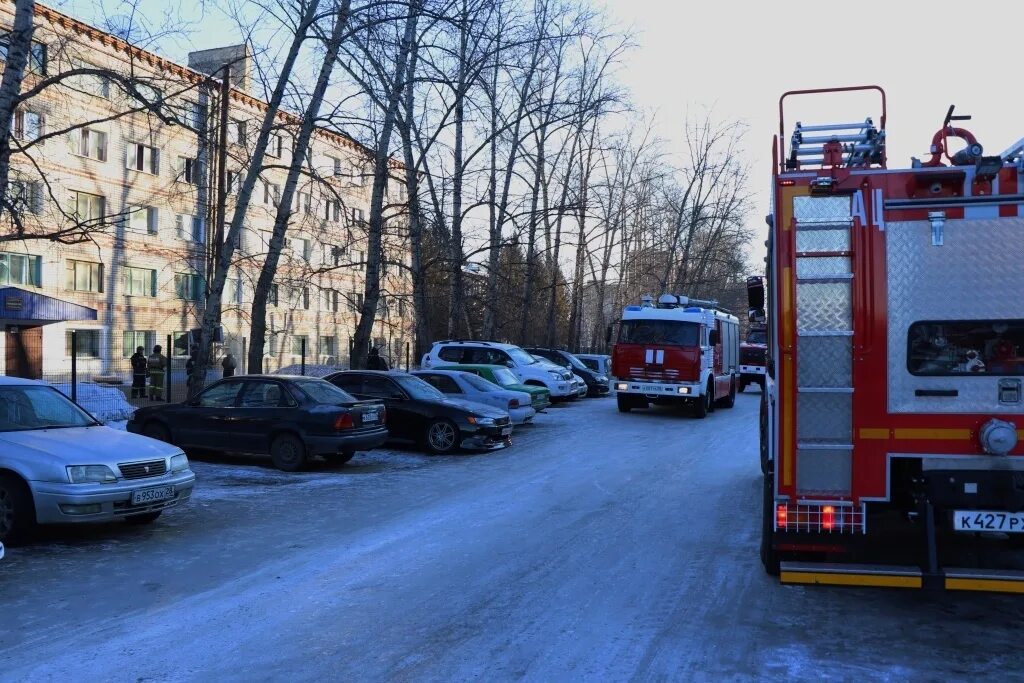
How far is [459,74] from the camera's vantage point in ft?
79.0

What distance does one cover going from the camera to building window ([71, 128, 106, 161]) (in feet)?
118

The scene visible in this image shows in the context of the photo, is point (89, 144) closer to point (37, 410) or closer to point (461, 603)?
point (37, 410)

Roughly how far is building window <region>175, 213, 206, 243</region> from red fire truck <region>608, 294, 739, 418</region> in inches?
1018

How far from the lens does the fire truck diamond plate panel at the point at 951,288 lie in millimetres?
5324

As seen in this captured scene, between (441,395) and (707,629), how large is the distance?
36.8ft

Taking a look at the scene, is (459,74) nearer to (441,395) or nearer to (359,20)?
(359,20)

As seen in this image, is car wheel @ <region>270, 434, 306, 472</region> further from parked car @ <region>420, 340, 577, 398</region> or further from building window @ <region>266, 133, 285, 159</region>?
parked car @ <region>420, 340, 577, 398</region>

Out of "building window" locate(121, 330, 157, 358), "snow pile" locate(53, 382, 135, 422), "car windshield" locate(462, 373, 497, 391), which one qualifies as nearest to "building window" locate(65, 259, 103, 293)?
"building window" locate(121, 330, 157, 358)

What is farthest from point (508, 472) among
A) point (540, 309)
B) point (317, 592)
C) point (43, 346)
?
point (540, 309)

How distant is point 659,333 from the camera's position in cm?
2242

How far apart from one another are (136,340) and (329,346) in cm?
1565

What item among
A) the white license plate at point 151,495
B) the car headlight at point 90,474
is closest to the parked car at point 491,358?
the white license plate at point 151,495

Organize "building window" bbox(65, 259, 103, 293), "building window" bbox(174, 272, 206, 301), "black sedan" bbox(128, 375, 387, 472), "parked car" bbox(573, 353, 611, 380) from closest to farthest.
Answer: "black sedan" bbox(128, 375, 387, 472) → "parked car" bbox(573, 353, 611, 380) → "building window" bbox(65, 259, 103, 293) → "building window" bbox(174, 272, 206, 301)

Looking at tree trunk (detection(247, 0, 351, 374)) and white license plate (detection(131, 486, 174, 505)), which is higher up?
tree trunk (detection(247, 0, 351, 374))
